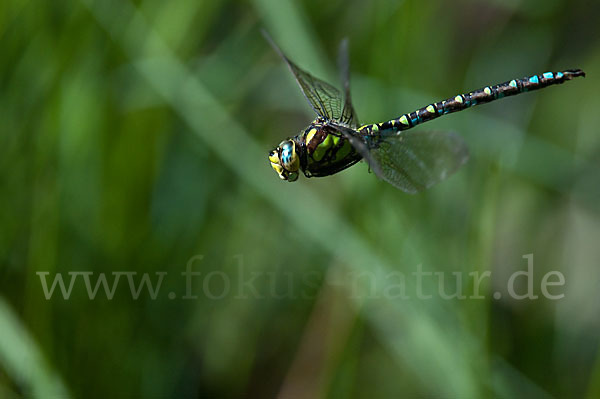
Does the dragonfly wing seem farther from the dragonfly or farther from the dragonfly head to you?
the dragonfly head

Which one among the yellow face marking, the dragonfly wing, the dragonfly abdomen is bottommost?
the yellow face marking

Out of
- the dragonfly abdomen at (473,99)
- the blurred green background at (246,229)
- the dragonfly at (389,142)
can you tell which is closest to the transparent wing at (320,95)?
the dragonfly at (389,142)

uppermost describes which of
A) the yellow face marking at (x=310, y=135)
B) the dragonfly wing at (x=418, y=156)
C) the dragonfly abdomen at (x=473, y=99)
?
the dragonfly abdomen at (x=473, y=99)

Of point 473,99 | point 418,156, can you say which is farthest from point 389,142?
point 473,99

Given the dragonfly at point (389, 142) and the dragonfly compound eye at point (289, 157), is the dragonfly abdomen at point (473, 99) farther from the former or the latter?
the dragonfly compound eye at point (289, 157)

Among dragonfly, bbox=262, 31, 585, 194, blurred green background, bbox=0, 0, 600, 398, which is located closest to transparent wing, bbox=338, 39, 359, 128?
dragonfly, bbox=262, 31, 585, 194

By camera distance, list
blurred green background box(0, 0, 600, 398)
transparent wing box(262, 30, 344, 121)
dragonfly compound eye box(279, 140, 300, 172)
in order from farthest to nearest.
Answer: blurred green background box(0, 0, 600, 398) < transparent wing box(262, 30, 344, 121) < dragonfly compound eye box(279, 140, 300, 172)

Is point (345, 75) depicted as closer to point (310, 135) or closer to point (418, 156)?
point (310, 135)

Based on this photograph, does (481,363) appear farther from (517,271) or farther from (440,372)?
(517,271)

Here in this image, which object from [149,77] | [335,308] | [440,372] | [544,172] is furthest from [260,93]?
[440,372]
